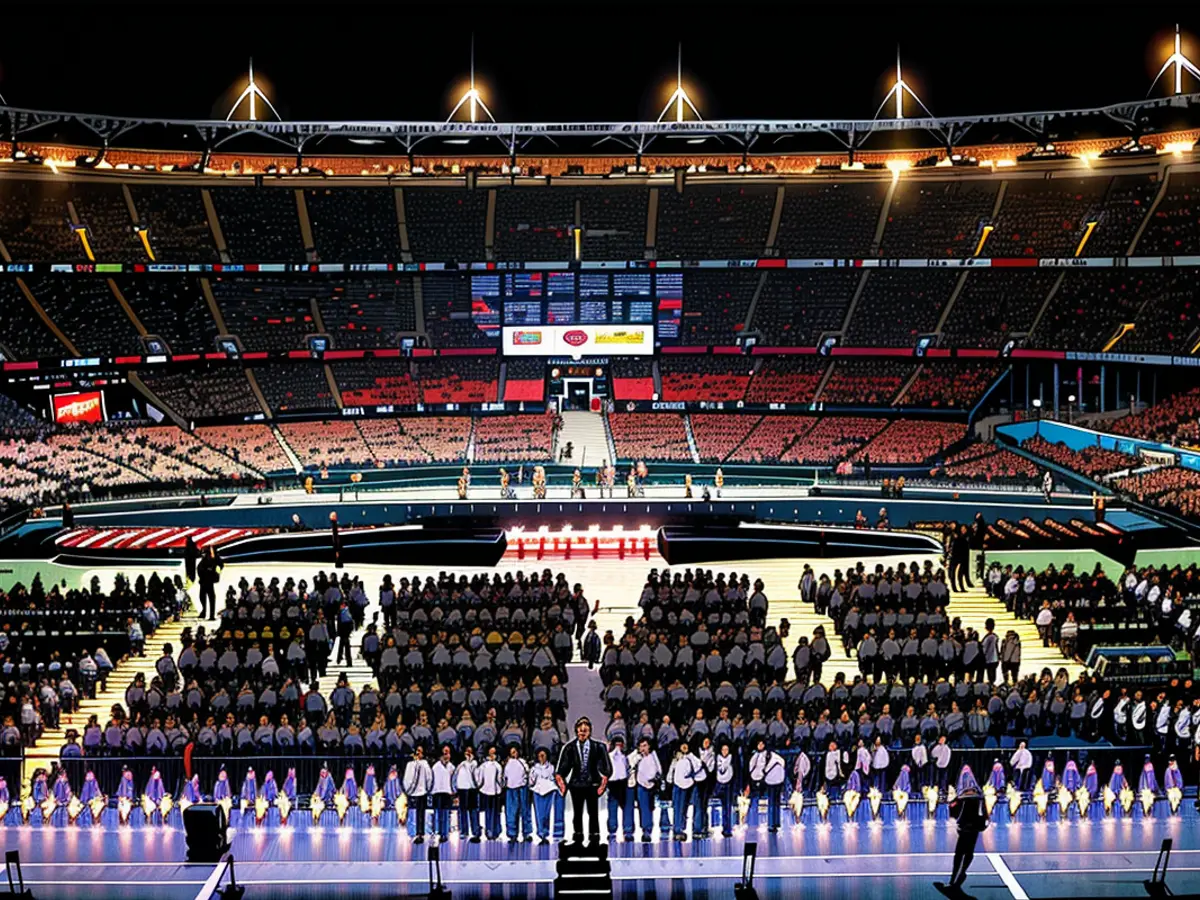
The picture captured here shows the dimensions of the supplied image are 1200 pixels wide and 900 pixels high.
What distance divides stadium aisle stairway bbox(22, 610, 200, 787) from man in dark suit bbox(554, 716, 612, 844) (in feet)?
27.6

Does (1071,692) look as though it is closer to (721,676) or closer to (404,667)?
(721,676)

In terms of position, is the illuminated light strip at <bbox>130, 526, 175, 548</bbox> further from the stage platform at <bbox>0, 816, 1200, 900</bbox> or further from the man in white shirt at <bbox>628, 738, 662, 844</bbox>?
the man in white shirt at <bbox>628, 738, 662, 844</bbox>

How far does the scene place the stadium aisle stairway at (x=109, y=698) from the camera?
73.2 ft

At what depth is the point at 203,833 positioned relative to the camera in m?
18.7

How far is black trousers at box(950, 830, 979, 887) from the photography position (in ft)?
57.7

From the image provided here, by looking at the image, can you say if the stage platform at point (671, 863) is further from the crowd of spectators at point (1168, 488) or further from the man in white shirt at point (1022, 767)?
the crowd of spectators at point (1168, 488)

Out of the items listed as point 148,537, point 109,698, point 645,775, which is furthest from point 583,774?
point 148,537

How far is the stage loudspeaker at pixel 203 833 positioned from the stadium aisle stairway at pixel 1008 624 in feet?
49.7

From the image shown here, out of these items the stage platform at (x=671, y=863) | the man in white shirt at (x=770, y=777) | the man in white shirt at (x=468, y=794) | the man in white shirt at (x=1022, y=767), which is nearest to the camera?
the stage platform at (x=671, y=863)

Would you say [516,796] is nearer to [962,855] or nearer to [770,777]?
[770,777]

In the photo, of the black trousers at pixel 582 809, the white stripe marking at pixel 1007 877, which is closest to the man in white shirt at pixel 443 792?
the black trousers at pixel 582 809

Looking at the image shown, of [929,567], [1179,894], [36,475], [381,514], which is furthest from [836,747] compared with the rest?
[36,475]

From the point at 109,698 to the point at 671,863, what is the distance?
12.2 m

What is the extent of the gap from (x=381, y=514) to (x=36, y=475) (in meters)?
13.4
